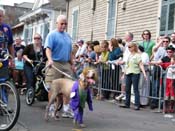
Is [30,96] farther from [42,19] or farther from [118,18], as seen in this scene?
[42,19]

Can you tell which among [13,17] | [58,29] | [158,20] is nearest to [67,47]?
[58,29]

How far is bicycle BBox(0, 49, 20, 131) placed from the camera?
Answer: 684 cm

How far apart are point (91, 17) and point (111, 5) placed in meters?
2.94

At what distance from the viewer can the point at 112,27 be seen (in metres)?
20.3

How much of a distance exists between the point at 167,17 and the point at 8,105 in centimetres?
930

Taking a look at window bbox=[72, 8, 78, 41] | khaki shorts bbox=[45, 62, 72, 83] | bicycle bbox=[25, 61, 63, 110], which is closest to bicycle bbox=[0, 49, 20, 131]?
khaki shorts bbox=[45, 62, 72, 83]

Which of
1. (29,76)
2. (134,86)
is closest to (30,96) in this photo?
(29,76)

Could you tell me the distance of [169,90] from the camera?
11.0m

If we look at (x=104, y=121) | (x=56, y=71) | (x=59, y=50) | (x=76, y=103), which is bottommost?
(x=104, y=121)

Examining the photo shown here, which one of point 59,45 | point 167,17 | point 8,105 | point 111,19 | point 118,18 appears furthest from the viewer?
point 111,19

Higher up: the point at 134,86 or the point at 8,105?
the point at 8,105

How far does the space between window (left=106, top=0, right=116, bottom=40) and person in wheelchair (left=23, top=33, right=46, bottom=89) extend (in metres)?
9.12

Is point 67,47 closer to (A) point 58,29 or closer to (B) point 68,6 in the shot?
(A) point 58,29

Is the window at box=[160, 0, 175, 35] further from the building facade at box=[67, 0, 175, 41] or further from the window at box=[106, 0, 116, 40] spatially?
the window at box=[106, 0, 116, 40]
